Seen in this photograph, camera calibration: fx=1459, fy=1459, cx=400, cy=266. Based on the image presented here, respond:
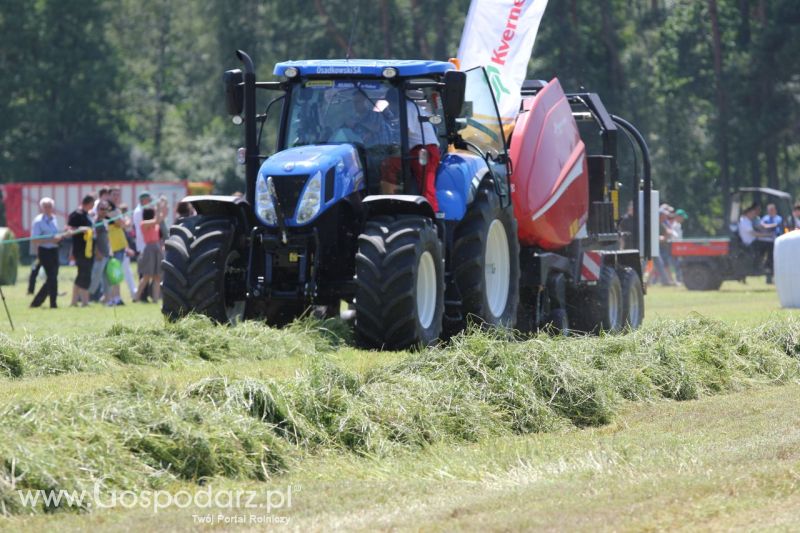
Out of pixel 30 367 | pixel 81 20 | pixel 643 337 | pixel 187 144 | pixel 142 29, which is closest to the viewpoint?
pixel 30 367

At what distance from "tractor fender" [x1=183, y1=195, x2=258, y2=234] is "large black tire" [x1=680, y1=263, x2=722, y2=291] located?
1821cm

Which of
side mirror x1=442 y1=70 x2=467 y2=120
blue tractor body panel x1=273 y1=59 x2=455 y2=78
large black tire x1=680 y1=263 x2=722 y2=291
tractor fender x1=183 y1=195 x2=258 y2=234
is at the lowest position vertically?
large black tire x1=680 y1=263 x2=722 y2=291

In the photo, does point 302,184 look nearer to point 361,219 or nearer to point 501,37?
point 361,219

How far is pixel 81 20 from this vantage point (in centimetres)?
6150

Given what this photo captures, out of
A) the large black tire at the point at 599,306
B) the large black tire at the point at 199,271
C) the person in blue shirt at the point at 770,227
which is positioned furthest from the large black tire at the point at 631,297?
the person in blue shirt at the point at 770,227

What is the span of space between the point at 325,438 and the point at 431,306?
469 cm

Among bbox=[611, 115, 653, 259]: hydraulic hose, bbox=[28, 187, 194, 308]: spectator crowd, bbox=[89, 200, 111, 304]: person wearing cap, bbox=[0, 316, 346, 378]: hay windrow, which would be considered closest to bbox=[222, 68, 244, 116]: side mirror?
bbox=[0, 316, 346, 378]: hay windrow

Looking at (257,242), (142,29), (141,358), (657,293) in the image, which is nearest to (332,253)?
(257,242)

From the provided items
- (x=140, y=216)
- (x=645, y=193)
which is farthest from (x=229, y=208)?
(x=140, y=216)

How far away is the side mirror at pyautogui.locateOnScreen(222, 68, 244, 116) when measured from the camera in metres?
12.9

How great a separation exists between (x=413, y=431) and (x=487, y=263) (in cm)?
555

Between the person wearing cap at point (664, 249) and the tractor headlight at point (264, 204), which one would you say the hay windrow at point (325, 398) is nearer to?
the tractor headlight at point (264, 204)

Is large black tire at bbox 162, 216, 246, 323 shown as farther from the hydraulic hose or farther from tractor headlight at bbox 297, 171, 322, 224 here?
the hydraulic hose

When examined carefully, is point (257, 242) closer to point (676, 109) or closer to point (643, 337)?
point (643, 337)
